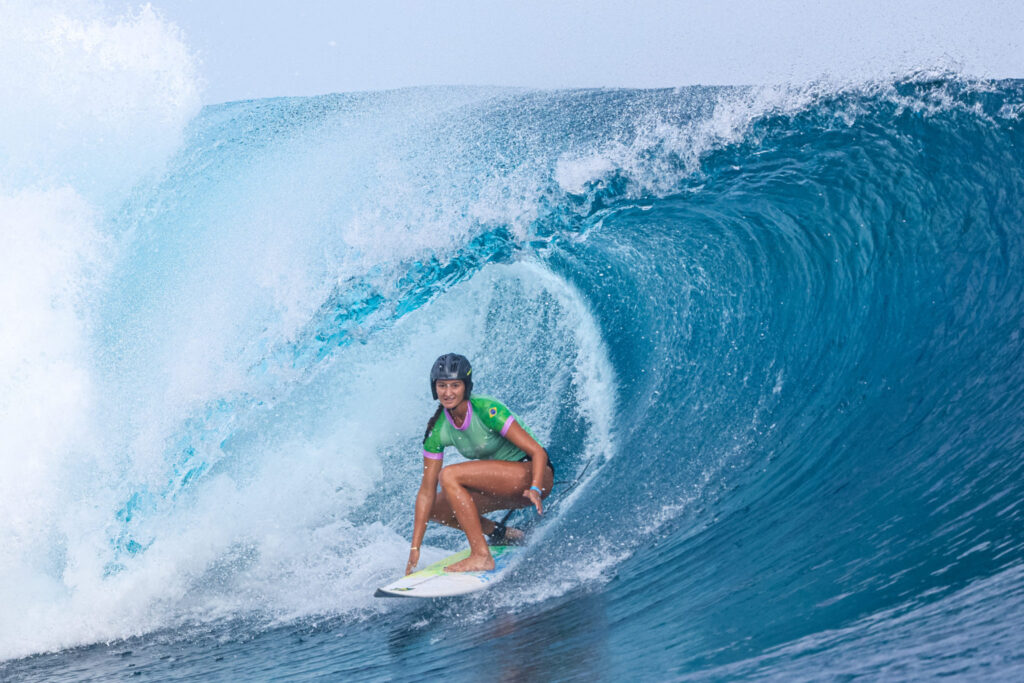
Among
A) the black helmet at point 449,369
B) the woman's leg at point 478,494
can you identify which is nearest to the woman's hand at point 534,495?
the woman's leg at point 478,494

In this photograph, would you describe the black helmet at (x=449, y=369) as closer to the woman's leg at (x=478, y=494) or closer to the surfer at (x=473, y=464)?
the surfer at (x=473, y=464)

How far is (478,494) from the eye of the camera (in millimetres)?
4422

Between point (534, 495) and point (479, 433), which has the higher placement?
point (479, 433)

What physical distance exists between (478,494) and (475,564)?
0.37m

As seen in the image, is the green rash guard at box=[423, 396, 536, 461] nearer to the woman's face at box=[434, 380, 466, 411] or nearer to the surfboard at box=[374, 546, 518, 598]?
the woman's face at box=[434, 380, 466, 411]

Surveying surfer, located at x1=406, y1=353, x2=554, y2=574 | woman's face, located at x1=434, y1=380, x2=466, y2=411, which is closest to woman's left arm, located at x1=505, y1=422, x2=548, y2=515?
surfer, located at x1=406, y1=353, x2=554, y2=574

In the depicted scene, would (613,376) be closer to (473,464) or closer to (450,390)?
(473,464)

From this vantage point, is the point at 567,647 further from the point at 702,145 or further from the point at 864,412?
the point at 702,145

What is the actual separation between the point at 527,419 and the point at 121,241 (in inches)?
189

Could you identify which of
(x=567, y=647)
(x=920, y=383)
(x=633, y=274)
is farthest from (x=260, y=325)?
(x=920, y=383)

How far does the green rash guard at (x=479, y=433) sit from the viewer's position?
4293 millimetres

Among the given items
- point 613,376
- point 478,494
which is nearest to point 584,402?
point 613,376

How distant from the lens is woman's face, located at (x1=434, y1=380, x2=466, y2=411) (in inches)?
162

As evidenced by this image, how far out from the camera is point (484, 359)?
306 inches
